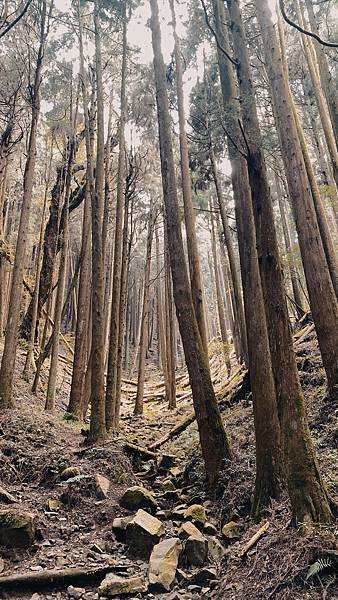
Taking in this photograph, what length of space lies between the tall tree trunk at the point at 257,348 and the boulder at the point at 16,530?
242 cm

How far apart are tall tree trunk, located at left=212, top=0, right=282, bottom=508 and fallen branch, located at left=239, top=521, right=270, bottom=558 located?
0.49m

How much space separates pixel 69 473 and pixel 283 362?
3.97m

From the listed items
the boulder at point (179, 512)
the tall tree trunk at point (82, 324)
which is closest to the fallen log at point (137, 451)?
the boulder at point (179, 512)

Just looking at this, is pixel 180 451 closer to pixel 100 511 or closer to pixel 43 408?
pixel 100 511

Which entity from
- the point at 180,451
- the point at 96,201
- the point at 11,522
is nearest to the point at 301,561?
the point at 11,522

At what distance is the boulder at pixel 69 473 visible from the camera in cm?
609

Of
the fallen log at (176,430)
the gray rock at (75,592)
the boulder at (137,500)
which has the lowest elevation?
the gray rock at (75,592)

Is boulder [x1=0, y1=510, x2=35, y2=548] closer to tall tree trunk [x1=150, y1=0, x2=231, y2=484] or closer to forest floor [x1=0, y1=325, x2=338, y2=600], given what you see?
forest floor [x1=0, y1=325, x2=338, y2=600]

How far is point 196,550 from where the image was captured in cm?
400

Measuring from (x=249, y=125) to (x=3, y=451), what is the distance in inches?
236

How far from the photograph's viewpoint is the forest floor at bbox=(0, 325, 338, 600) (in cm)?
314

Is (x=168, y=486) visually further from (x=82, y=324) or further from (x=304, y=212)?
(x=82, y=324)

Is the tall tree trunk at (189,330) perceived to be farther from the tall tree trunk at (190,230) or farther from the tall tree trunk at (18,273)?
the tall tree trunk at (18,273)

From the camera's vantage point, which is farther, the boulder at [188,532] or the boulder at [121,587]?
the boulder at [188,532]
